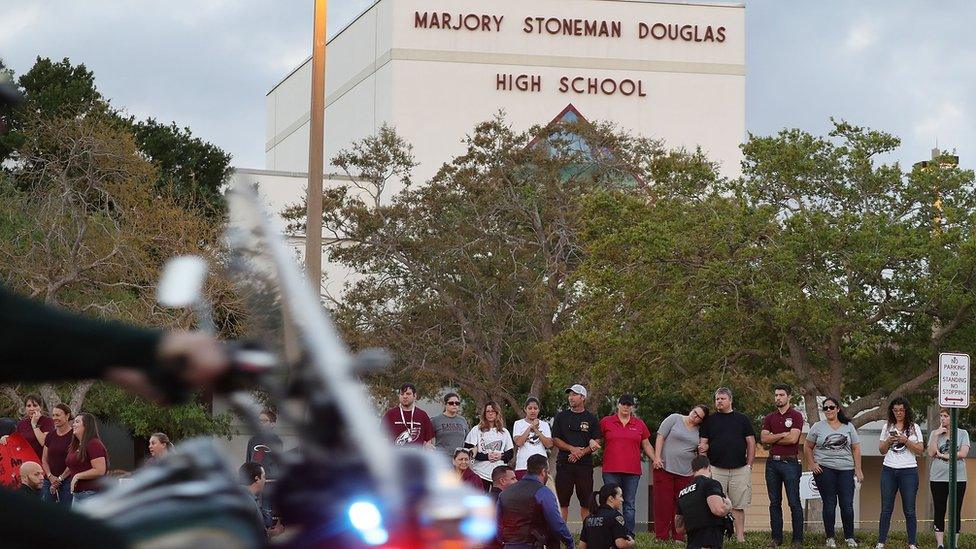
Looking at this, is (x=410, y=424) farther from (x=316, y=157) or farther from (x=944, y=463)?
(x=944, y=463)

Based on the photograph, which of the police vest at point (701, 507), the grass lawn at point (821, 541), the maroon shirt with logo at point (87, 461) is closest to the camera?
the police vest at point (701, 507)

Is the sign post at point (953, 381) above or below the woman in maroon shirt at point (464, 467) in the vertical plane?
above

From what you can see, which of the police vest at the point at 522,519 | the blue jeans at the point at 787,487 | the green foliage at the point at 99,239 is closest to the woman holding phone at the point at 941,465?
the blue jeans at the point at 787,487

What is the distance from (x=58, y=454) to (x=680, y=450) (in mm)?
6591

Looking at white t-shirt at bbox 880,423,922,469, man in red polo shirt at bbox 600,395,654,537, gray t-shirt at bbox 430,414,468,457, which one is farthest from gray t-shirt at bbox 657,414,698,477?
gray t-shirt at bbox 430,414,468,457

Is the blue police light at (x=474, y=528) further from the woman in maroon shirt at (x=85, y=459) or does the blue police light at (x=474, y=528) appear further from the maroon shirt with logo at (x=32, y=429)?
the maroon shirt with logo at (x=32, y=429)

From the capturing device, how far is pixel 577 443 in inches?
707

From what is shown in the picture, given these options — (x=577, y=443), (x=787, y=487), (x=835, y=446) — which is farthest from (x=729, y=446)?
(x=577, y=443)

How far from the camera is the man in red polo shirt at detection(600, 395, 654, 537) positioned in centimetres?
1762

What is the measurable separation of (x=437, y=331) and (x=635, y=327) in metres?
11.4

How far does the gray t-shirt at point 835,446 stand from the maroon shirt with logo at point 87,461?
7394 millimetres

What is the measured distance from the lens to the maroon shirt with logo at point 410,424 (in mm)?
16672

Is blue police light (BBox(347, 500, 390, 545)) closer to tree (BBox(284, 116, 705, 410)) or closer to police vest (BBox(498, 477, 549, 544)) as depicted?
police vest (BBox(498, 477, 549, 544))

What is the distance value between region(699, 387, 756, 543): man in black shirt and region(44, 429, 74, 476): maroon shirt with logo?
6.62 m
